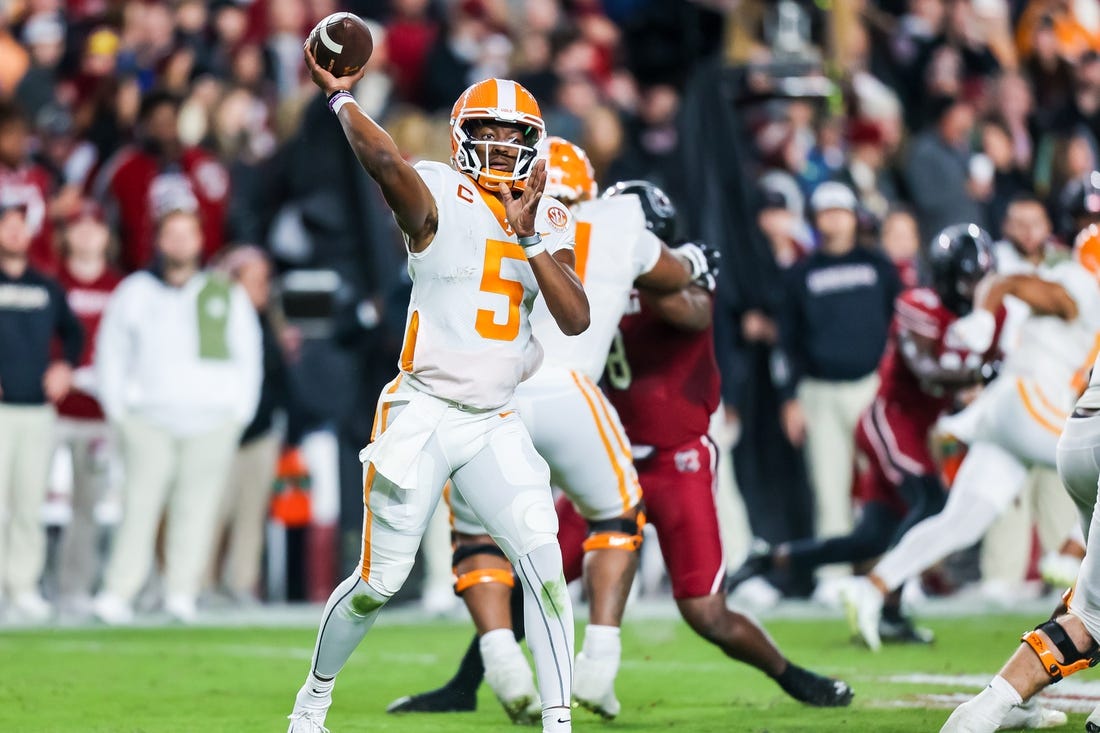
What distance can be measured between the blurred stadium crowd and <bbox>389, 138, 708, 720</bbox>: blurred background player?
164 inches

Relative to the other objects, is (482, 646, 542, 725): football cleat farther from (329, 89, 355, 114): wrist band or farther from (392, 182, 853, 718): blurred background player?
(329, 89, 355, 114): wrist band

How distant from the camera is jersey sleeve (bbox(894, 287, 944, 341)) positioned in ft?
31.8

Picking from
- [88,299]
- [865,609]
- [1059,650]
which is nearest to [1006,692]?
[1059,650]

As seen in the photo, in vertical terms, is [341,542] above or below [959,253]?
below

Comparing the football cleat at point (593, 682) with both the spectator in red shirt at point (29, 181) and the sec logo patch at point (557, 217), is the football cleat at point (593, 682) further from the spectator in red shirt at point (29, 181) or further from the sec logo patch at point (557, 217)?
the spectator in red shirt at point (29, 181)

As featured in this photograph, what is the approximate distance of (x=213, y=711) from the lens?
715 cm

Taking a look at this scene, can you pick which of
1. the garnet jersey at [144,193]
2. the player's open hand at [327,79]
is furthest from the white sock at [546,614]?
the garnet jersey at [144,193]

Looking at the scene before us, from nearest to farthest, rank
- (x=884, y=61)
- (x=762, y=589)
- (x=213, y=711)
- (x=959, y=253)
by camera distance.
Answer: (x=213, y=711)
(x=959, y=253)
(x=762, y=589)
(x=884, y=61)

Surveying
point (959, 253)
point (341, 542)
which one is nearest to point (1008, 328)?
point (959, 253)

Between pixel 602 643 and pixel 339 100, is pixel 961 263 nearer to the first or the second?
pixel 602 643

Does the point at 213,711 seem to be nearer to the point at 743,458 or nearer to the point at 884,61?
the point at 743,458

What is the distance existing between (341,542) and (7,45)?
Answer: 16.2 feet

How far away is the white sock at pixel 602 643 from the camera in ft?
21.5

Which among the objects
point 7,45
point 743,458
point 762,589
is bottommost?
point 762,589
